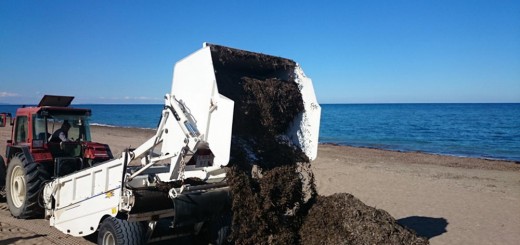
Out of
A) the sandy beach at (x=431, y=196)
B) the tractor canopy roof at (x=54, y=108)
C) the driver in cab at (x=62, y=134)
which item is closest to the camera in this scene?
the sandy beach at (x=431, y=196)

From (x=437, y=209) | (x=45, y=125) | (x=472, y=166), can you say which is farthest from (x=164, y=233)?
(x=472, y=166)

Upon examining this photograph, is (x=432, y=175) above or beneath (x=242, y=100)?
beneath

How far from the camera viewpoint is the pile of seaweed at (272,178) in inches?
197

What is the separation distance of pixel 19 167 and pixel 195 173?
396 cm

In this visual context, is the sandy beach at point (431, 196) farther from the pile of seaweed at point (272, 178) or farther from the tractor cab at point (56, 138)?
the pile of seaweed at point (272, 178)

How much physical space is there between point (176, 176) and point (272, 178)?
1.18m

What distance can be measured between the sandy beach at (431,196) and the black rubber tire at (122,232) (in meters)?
1.43

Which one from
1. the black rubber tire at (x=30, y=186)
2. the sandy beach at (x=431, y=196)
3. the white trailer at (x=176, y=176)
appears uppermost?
the white trailer at (x=176, y=176)

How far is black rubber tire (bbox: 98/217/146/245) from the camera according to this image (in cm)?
491

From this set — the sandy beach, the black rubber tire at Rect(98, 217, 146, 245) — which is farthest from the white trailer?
the sandy beach

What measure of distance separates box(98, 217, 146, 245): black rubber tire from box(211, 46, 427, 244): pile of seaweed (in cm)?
109

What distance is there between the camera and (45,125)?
7684 millimetres

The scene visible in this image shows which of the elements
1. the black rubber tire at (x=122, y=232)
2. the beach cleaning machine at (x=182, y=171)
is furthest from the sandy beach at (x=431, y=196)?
the black rubber tire at (x=122, y=232)

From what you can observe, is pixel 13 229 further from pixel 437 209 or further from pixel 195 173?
pixel 437 209
